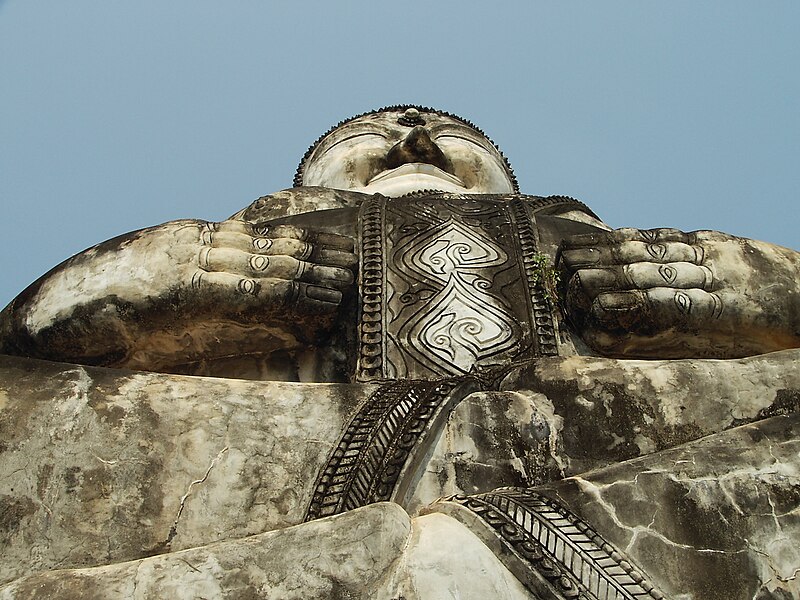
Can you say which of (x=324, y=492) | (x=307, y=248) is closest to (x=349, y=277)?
(x=307, y=248)

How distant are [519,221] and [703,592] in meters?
2.34

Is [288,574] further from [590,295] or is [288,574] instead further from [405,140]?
[405,140]

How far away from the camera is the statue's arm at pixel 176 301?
12.0ft

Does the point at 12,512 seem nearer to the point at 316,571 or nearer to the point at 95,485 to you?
the point at 95,485

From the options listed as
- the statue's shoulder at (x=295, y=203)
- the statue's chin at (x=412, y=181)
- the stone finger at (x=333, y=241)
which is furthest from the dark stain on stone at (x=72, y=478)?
the statue's chin at (x=412, y=181)

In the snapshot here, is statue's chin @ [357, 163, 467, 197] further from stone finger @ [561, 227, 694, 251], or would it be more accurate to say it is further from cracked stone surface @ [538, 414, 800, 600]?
cracked stone surface @ [538, 414, 800, 600]

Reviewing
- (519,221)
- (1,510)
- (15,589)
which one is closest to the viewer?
(15,589)

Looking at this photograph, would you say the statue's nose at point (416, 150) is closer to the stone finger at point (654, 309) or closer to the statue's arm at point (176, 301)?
the statue's arm at point (176, 301)

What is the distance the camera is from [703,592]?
2.32m

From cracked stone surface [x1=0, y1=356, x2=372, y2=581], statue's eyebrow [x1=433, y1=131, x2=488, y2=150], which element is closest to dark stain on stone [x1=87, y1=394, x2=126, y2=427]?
cracked stone surface [x1=0, y1=356, x2=372, y2=581]

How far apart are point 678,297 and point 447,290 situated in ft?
2.82

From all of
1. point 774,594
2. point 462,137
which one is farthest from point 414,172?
point 774,594

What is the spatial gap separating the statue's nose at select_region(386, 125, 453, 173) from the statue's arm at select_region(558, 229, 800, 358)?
2823 mm

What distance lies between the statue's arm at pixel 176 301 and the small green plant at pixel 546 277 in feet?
2.45
